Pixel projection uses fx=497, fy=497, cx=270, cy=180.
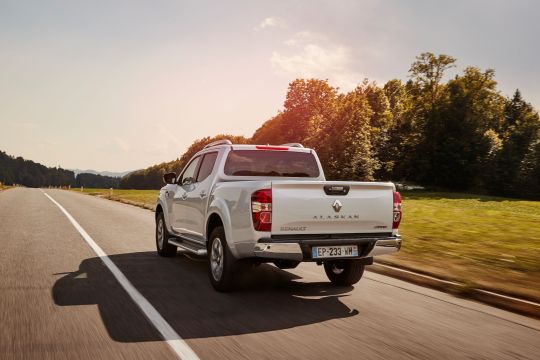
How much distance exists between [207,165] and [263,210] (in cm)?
261

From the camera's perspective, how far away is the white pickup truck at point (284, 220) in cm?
557

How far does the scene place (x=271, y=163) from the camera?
7.59 m

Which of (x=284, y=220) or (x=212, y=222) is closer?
(x=284, y=220)

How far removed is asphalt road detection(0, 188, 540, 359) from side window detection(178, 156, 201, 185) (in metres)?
1.46

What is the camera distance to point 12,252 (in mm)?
9250

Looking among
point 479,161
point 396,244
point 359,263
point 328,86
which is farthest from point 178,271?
point 328,86

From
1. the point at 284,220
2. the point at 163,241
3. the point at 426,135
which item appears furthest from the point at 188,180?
the point at 426,135

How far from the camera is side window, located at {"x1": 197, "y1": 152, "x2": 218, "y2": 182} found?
7707 millimetres

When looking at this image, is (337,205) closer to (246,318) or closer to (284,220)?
(284,220)

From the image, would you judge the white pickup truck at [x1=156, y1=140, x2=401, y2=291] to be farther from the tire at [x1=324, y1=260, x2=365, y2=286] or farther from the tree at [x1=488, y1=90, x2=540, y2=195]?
the tree at [x1=488, y1=90, x2=540, y2=195]

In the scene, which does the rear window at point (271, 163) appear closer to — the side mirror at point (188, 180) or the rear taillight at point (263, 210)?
the side mirror at point (188, 180)

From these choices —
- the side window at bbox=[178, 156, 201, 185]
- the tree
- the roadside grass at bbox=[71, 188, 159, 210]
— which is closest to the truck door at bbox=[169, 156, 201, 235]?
the side window at bbox=[178, 156, 201, 185]

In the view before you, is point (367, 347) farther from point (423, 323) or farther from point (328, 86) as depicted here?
point (328, 86)

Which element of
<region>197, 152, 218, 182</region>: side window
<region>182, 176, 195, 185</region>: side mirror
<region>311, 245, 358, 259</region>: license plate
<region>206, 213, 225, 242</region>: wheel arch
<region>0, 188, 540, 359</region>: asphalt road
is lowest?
<region>0, 188, 540, 359</region>: asphalt road
